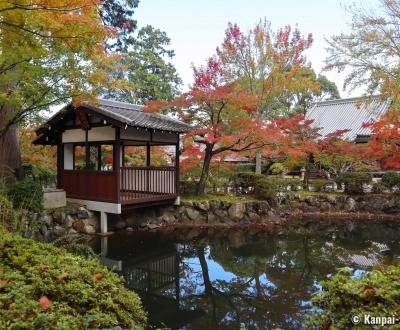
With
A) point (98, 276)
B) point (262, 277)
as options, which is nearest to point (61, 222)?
point (262, 277)

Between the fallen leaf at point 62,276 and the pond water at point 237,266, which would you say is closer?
the fallen leaf at point 62,276

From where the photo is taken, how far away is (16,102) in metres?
6.84

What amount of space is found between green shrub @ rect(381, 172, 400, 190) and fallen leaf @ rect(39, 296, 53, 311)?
1436cm

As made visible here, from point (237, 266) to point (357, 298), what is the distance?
4.82 meters

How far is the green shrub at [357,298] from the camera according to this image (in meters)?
2.24

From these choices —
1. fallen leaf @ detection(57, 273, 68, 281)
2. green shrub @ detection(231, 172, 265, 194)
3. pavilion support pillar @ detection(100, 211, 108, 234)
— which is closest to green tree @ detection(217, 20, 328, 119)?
green shrub @ detection(231, 172, 265, 194)

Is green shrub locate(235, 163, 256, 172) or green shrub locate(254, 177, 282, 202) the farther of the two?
green shrub locate(235, 163, 256, 172)

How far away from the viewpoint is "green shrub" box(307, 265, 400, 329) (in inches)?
88.3

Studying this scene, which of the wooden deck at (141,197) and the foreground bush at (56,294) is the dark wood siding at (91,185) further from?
the foreground bush at (56,294)

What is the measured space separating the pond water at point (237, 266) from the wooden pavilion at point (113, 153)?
1.24m

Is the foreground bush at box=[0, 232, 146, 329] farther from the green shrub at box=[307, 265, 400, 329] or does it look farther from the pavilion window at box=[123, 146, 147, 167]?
the pavilion window at box=[123, 146, 147, 167]

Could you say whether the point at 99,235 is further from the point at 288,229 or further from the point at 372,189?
the point at 372,189

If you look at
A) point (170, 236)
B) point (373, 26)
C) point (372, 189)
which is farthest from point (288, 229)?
point (373, 26)

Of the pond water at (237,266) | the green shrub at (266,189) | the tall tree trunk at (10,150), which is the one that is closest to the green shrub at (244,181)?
the green shrub at (266,189)
